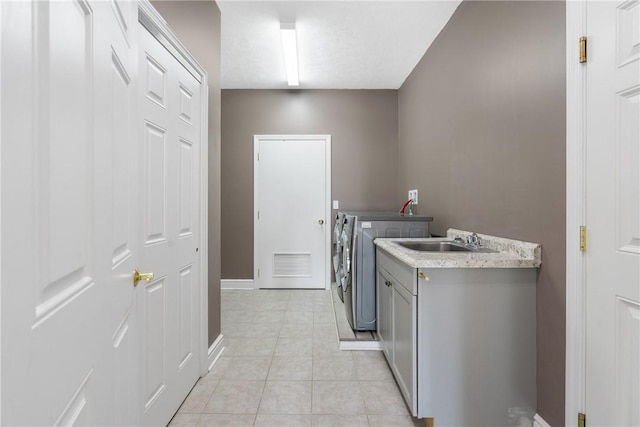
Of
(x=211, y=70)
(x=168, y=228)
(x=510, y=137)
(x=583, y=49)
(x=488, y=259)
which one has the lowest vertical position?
(x=488, y=259)

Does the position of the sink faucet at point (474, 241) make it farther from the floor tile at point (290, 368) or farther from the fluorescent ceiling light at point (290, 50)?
the fluorescent ceiling light at point (290, 50)

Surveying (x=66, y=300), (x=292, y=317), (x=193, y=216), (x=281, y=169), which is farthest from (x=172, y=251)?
(x=281, y=169)

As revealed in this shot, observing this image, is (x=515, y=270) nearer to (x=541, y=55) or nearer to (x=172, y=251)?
(x=541, y=55)

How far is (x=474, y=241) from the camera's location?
1863mm

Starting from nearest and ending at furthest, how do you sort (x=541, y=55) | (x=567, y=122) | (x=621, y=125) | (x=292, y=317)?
1. (x=621, y=125)
2. (x=567, y=122)
3. (x=541, y=55)
4. (x=292, y=317)

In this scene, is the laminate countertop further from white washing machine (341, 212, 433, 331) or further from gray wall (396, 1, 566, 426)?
white washing machine (341, 212, 433, 331)

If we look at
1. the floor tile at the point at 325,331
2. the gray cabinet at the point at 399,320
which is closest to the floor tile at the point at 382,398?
the gray cabinet at the point at 399,320

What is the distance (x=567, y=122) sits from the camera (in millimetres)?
1225

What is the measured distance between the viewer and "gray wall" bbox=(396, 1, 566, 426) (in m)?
1.30

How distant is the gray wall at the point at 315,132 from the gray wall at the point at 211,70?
1.64m

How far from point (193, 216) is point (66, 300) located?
1393mm

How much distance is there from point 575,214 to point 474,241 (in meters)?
0.70

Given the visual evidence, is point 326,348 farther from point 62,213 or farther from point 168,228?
point 62,213

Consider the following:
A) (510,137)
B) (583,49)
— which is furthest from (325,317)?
(583,49)
